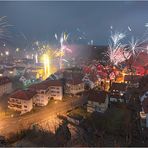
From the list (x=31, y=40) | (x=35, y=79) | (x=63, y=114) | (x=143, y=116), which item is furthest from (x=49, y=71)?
(x=31, y=40)

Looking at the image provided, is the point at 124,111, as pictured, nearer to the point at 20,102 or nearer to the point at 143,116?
the point at 143,116

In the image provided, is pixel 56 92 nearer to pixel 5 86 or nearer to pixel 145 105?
pixel 5 86

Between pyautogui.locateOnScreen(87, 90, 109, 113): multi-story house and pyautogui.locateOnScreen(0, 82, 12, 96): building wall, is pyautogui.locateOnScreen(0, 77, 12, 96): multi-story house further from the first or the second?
pyautogui.locateOnScreen(87, 90, 109, 113): multi-story house

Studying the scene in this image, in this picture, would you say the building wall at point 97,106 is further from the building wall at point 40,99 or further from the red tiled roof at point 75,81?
the red tiled roof at point 75,81

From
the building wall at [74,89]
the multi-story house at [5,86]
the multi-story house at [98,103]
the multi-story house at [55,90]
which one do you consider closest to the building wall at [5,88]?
the multi-story house at [5,86]

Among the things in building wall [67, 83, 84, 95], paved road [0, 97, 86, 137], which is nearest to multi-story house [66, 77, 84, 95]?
building wall [67, 83, 84, 95]

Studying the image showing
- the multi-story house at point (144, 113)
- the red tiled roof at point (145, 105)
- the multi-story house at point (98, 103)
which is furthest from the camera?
the multi-story house at point (98, 103)
